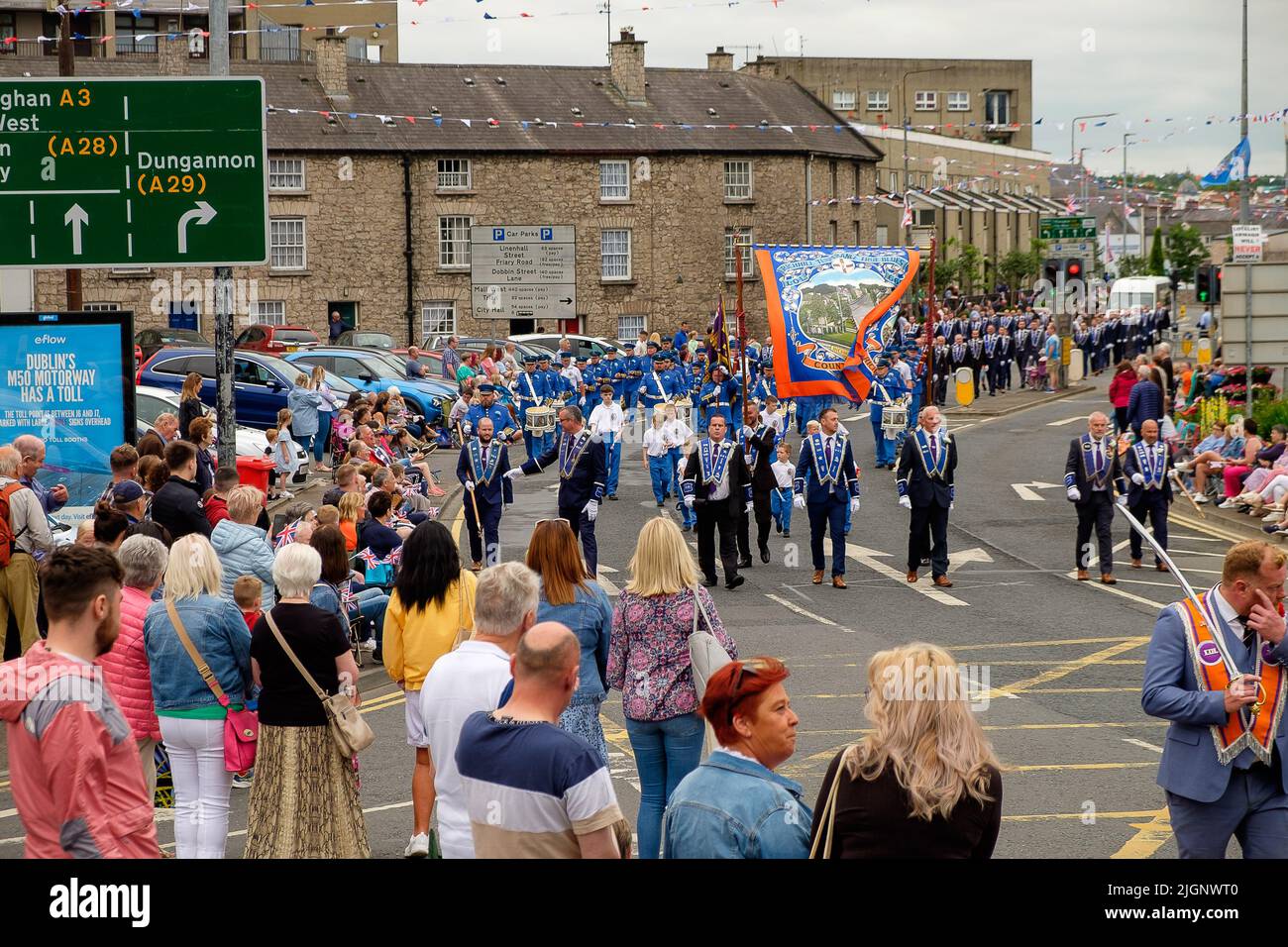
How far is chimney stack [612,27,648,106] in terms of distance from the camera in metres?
57.7

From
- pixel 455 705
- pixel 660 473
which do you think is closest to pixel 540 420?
pixel 660 473

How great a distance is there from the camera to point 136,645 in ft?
26.6

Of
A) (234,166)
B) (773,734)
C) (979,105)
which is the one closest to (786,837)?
(773,734)

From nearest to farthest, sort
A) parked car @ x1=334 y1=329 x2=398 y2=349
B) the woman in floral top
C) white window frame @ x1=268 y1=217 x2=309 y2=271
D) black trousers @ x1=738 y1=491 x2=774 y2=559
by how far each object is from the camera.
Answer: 1. the woman in floral top
2. black trousers @ x1=738 y1=491 x2=774 y2=559
3. parked car @ x1=334 y1=329 x2=398 y2=349
4. white window frame @ x1=268 y1=217 x2=309 y2=271

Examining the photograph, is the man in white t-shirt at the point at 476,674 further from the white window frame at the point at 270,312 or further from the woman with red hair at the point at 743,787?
the white window frame at the point at 270,312

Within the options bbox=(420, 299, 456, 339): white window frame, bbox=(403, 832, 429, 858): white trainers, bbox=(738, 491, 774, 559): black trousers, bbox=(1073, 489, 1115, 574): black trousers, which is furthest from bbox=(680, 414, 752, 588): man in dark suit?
bbox=(420, 299, 456, 339): white window frame

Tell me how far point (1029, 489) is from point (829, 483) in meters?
8.95

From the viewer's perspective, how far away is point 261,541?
9.98m

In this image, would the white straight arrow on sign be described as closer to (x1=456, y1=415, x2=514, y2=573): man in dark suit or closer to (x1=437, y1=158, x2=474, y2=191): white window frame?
(x1=456, y1=415, x2=514, y2=573): man in dark suit

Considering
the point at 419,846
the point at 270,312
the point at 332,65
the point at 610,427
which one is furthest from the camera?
the point at 332,65

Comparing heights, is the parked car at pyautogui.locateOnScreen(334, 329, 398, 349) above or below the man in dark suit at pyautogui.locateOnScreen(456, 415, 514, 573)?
above

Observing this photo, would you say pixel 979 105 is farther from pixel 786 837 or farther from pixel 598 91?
pixel 786 837

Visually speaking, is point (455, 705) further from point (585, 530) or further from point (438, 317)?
point (438, 317)
